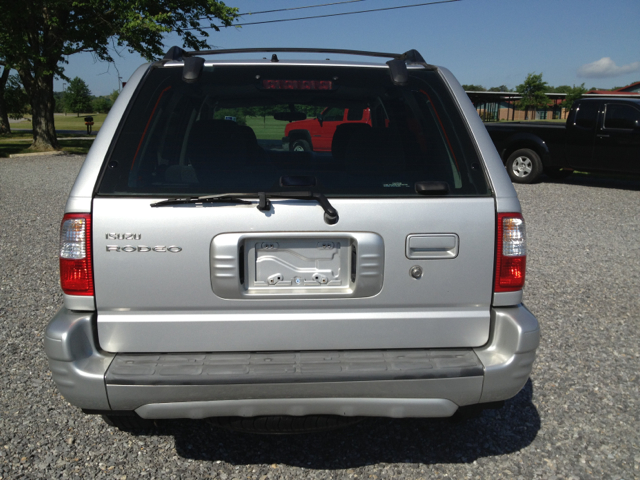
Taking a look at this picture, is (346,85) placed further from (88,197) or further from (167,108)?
(88,197)

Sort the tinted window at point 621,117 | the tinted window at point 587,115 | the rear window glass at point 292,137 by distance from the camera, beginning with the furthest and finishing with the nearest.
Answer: the tinted window at point 587,115
the tinted window at point 621,117
the rear window glass at point 292,137

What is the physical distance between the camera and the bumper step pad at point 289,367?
214 centimetres

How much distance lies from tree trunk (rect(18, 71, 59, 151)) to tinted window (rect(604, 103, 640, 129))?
63.0 feet

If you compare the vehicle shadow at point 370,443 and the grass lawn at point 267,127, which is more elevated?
the grass lawn at point 267,127

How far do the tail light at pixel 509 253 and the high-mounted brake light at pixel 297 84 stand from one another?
1.00 m

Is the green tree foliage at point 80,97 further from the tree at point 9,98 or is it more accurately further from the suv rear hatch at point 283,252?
the suv rear hatch at point 283,252

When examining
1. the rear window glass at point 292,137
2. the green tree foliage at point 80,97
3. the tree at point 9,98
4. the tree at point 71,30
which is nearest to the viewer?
the rear window glass at point 292,137

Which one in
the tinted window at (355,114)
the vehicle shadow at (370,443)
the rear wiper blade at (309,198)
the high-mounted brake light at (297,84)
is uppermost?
the high-mounted brake light at (297,84)

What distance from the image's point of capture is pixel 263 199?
2.18 m

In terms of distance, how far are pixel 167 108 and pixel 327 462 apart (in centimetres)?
182

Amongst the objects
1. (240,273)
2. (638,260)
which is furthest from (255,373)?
(638,260)

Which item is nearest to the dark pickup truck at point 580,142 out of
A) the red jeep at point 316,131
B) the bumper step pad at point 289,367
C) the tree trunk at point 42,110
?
the red jeep at point 316,131

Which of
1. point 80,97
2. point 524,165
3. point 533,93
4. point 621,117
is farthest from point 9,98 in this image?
point 533,93

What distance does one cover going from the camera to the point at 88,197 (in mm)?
2193
